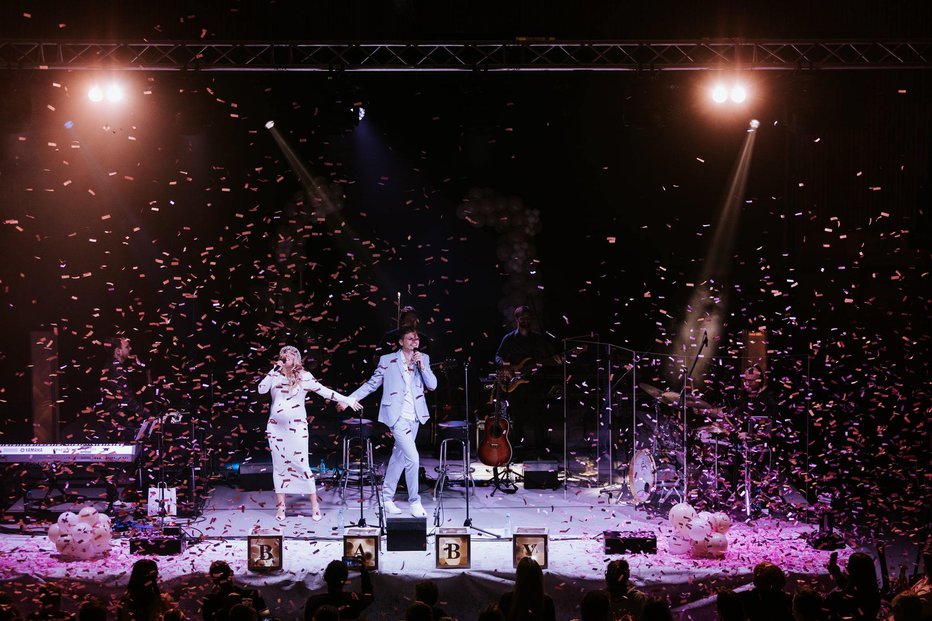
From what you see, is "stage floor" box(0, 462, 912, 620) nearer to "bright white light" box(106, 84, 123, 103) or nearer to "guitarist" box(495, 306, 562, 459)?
"guitarist" box(495, 306, 562, 459)

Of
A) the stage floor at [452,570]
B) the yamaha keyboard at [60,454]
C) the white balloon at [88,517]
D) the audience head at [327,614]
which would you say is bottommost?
the stage floor at [452,570]

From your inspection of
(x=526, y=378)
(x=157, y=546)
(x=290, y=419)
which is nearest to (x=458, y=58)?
(x=526, y=378)

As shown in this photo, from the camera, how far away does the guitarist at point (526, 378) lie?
1059 centimetres

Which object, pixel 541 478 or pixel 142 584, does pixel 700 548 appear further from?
pixel 142 584

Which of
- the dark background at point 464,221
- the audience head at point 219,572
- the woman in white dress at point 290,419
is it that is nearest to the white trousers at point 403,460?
the woman in white dress at point 290,419

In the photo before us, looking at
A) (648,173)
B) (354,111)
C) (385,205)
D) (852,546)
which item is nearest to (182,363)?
(385,205)

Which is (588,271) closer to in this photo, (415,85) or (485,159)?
(485,159)

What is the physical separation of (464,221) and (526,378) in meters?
3.98

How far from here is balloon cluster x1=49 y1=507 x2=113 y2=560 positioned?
7855 millimetres

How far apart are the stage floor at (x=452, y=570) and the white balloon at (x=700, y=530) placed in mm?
196

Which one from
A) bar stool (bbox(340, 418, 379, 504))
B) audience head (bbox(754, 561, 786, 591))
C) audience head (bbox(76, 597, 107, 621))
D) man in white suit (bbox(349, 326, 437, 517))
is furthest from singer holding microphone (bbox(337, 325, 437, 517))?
audience head (bbox(76, 597, 107, 621))

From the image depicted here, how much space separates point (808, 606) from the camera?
14.6 ft

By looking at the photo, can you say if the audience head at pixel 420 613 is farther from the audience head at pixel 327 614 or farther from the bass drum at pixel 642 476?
the bass drum at pixel 642 476

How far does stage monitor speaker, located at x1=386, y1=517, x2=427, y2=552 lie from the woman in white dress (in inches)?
49.9
